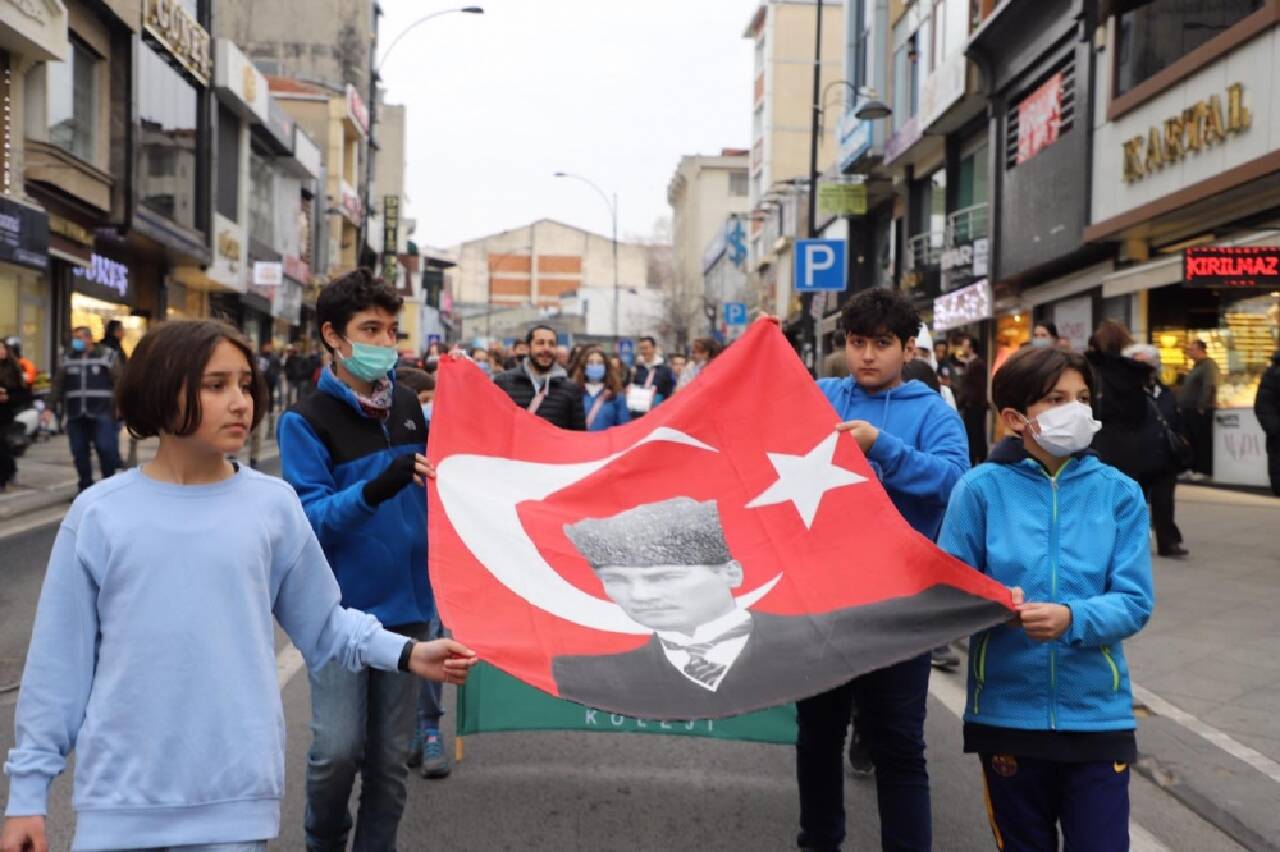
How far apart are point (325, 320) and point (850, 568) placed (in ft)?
5.94

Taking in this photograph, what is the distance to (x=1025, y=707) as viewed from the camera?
10.5 feet

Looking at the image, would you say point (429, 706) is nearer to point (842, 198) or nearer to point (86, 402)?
point (86, 402)

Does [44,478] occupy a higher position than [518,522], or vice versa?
[518,522]

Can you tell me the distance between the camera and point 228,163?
3597 cm

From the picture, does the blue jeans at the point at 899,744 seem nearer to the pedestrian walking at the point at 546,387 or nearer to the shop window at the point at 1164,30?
the pedestrian walking at the point at 546,387

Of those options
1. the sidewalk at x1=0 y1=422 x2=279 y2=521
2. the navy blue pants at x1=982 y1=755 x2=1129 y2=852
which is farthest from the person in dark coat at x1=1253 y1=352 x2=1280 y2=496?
the sidewalk at x1=0 y1=422 x2=279 y2=521

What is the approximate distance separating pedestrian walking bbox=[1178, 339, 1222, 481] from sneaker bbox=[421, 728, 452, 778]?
11.7m

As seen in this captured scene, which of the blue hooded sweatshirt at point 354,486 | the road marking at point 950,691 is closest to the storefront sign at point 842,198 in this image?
the road marking at point 950,691

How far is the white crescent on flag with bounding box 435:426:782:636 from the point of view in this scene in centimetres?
386

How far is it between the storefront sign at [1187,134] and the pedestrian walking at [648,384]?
7.20 metres

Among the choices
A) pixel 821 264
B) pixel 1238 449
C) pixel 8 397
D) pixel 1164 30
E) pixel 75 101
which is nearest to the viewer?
pixel 8 397

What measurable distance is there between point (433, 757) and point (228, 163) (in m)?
33.7

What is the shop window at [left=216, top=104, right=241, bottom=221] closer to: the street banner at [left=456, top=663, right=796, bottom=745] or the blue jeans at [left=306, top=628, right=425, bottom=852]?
the street banner at [left=456, top=663, right=796, bottom=745]

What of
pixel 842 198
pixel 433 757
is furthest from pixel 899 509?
pixel 842 198
